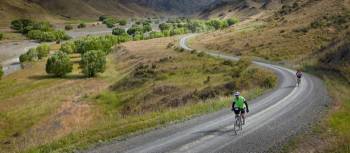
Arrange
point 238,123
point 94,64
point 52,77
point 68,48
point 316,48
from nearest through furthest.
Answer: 1. point 238,123
2. point 316,48
3. point 94,64
4. point 52,77
5. point 68,48

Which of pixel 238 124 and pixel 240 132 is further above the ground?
pixel 238 124

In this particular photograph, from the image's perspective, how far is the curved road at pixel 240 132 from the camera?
27.8m

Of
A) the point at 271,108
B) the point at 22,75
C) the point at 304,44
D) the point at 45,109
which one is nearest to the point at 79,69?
the point at 22,75

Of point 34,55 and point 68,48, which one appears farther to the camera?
point 68,48

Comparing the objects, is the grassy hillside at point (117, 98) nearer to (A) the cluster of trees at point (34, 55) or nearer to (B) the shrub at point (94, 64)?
(B) the shrub at point (94, 64)

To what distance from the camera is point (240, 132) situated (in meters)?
31.9

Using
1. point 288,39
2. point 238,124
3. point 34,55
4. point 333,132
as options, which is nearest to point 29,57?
point 34,55

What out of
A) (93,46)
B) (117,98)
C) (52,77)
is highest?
(93,46)

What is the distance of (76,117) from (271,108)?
121 ft

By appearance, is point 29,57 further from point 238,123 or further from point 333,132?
point 333,132

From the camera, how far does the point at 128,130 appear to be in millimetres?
33156

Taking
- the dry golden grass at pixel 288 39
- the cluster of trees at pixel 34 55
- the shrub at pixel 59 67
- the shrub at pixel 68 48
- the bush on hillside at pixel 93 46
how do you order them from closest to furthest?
1. the dry golden grass at pixel 288 39
2. the shrub at pixel 59 67
3. the cluster of trees at pixel 34 55
4. the bush on hillside at pixel 93 46
5. the shrub at pixel 68 48

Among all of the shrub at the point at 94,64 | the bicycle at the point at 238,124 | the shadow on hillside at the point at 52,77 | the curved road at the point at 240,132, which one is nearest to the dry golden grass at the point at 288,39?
the shrub at the point at 94,64

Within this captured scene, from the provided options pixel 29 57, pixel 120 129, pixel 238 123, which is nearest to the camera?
pixel 238 123
